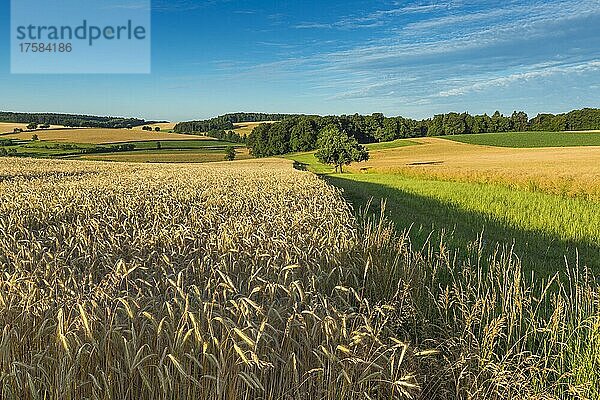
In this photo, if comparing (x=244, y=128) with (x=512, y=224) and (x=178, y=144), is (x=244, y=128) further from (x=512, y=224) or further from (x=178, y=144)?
(x=512, y=224)

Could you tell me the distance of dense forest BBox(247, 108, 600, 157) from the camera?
4286 inches

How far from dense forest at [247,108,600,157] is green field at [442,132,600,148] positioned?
23306 mm

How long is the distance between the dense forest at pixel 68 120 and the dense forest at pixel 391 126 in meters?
40.2

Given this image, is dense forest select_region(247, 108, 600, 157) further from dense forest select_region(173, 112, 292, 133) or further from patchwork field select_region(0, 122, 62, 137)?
patchwork field select_region(0, 122, 62, 137)

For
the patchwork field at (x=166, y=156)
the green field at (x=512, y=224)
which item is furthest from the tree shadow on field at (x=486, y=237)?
the patchwork field at (x=166, y=156)

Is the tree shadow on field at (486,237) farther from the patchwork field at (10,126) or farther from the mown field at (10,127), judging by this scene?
the patchwork field at (10,126)

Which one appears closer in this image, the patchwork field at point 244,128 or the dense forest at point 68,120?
the dense forest at point 68,120

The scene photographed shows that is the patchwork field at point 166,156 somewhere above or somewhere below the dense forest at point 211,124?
below

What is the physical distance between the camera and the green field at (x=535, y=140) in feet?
301

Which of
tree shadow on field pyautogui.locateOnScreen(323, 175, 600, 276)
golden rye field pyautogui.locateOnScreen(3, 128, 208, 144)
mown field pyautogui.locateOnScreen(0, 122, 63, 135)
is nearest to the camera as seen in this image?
tree shadow on field pyautogui.locateOnScreen(323, 175, 600, 276)

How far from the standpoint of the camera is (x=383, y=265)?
584cm

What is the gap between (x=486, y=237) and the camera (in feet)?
37.6

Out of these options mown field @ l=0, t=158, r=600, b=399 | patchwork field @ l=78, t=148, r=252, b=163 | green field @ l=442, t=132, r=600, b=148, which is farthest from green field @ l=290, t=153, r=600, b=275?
green field @ l=442, t=132, r=600, b=148

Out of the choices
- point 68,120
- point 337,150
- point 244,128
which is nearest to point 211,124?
point 244,128
